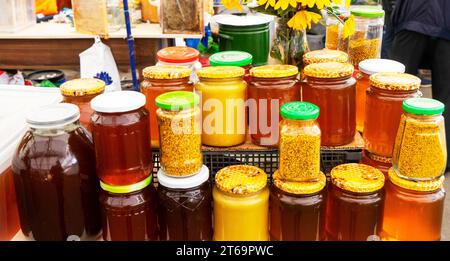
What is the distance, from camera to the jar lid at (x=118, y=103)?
1014mm

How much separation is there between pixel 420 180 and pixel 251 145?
0.40m

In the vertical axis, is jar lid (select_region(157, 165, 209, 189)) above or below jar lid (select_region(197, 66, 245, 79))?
below

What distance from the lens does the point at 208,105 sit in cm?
118

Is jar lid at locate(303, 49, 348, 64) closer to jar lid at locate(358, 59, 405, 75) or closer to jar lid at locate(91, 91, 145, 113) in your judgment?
jar lid at locate(358, 59, 405, 75)

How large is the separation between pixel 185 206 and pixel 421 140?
514 millimetres

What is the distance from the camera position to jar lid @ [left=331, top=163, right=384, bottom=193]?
3.42ft

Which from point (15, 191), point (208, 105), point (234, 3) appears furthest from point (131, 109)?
point (234, 3)

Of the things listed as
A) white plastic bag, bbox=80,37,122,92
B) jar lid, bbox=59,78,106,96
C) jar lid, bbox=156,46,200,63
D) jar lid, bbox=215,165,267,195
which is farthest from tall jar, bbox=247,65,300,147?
white plastic bag, bbox=80,37,122,92

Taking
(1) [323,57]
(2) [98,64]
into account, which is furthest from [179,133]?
(2) [98,64]

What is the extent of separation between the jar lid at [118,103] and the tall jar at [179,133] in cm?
4

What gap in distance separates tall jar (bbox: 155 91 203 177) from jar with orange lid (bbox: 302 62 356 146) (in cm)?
29

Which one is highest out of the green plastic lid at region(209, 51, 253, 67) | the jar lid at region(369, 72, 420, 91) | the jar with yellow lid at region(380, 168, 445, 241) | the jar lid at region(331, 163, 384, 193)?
the green plastic lid at region(209, 51, 253, 67)

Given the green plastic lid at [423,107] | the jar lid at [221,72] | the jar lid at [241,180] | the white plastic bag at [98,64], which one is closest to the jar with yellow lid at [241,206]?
the jar lid at [241,180]
